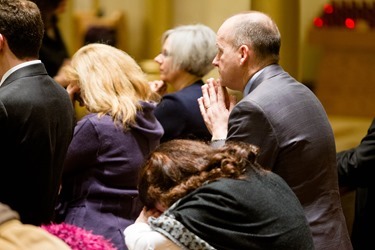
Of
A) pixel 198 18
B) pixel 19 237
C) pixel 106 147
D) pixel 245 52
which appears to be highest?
pixel 19 237

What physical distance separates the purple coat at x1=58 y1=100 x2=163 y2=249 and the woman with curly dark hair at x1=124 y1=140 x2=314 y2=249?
2.68 ft

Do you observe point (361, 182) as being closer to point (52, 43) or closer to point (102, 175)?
point (102, 175)

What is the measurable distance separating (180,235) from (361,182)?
1542 millimetres

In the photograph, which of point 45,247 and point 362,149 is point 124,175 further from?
point 45,247

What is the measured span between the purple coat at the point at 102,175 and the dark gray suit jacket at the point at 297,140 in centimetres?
61

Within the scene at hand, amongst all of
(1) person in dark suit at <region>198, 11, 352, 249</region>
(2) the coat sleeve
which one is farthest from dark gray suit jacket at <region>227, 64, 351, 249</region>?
(2) the coat sleeve

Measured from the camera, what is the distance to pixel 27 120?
9.91 feet

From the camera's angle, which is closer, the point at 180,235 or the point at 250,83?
the point at 180,235

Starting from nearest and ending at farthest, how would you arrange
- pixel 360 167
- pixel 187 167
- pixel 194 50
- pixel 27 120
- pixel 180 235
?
pixel 180 235 < pixel 187 167 < pixel 27 120 < pixel 360 167 < pixel 194 50

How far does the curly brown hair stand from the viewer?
2.61 m

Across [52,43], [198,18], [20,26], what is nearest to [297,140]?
[20,26]

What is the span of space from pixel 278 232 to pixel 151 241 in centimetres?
38

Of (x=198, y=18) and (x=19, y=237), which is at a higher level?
(x=19, y=237)

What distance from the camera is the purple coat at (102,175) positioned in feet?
11.5
